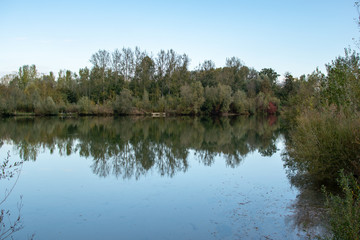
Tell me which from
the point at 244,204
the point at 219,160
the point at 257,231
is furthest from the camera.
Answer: the point at 219,160

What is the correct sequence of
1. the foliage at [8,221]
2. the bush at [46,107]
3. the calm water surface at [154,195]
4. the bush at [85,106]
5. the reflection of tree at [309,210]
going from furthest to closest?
the bush at [85,106] < the bush at [46,107] < the calm water surface at [154,195] < the reflection of tree at [309,210] < the foliage at [8,221]

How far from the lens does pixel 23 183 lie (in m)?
10.5

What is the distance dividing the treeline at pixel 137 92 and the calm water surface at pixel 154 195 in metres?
42.9

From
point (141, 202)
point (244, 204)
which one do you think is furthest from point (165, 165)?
point (244, 204)

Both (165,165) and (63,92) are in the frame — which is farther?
(63,92)

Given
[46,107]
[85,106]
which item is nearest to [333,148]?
[85,106]

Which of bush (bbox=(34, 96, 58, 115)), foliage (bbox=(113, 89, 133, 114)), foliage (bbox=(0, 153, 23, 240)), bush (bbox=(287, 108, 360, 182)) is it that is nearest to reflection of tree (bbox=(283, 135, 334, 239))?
bush (bbox=(287, 108, 360, 182))

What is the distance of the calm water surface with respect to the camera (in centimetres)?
648

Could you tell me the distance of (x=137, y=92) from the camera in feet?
204

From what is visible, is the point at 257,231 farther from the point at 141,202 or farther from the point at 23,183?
the point at 23,183

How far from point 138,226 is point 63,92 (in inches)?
2528

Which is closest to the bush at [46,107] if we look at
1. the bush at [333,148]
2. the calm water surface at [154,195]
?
the calm water surface at [154,195]

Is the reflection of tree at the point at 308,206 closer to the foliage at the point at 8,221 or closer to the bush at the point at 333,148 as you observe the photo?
the bush at the point at 333,148

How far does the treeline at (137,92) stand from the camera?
58188 mm
